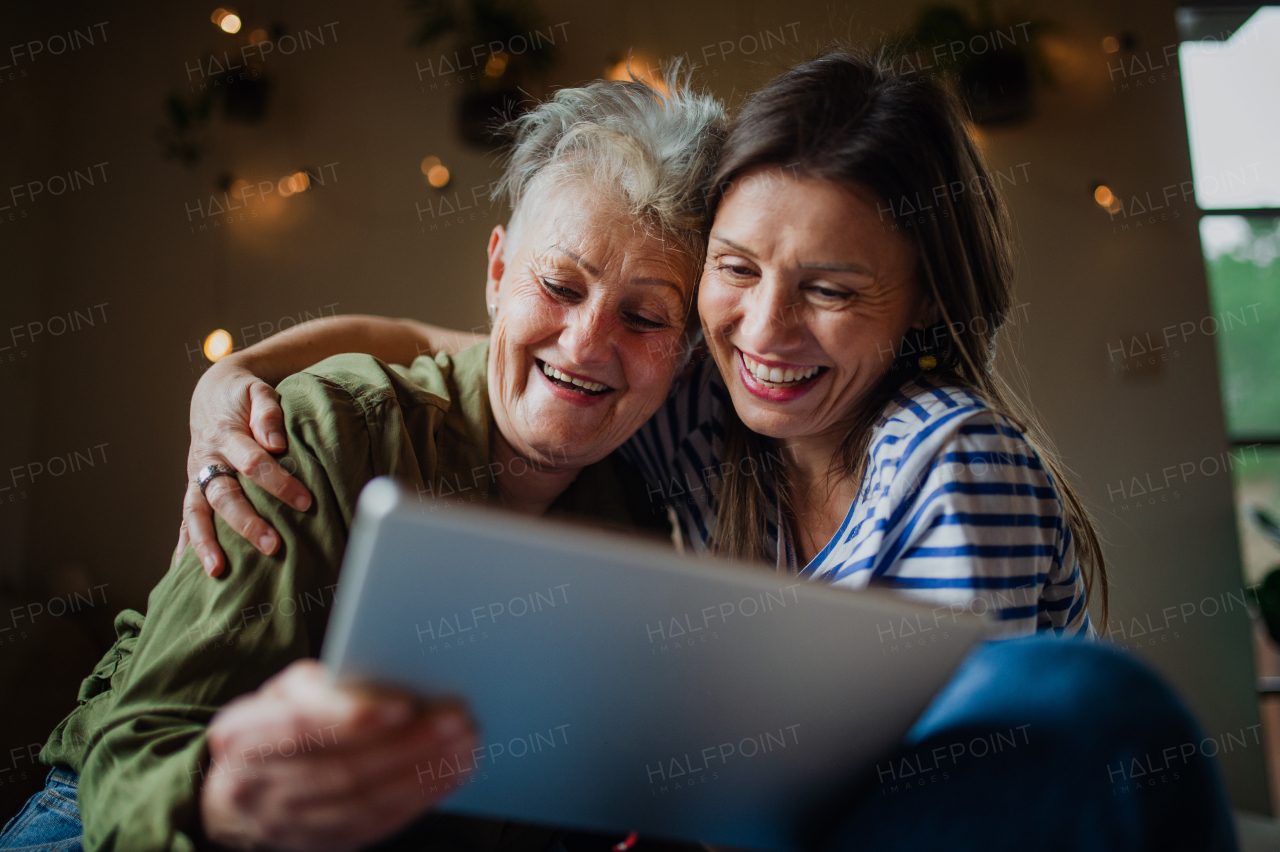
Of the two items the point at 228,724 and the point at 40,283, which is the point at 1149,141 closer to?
the point at 228,724

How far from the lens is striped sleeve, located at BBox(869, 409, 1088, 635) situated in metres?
0.95

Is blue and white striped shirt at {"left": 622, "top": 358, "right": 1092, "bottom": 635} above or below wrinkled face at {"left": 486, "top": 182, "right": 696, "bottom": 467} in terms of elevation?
below

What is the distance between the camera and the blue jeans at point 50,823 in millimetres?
1060

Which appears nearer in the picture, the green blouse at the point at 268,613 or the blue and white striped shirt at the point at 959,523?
the green blouse at the point at 268,613

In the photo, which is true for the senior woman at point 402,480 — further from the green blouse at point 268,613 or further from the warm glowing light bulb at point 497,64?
the warm glowing light bulb at point 497,64

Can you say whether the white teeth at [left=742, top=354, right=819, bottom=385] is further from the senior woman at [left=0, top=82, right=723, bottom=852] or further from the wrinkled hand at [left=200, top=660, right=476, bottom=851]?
the wrinkled hand at [left=200, top=660, right=476, bottom=851]

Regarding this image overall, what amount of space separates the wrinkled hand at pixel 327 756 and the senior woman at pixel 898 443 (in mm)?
377

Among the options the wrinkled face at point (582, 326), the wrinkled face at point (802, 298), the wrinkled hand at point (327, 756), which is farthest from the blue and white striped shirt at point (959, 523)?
the wrinkled hand at point (327, 756)

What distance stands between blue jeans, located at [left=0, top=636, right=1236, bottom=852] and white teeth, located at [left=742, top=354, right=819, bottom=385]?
53cm

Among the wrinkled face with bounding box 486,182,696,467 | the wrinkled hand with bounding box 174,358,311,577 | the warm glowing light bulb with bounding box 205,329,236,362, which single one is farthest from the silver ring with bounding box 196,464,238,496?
the warm glowing light bulb with bounding box 205,329,236,362

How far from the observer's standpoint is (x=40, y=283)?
278 centimetres

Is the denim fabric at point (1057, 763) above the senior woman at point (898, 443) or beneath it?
beneath

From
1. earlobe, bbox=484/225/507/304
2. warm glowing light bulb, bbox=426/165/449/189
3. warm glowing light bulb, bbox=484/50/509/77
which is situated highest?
warm glowing light bulb, bbox=484/50/509/77

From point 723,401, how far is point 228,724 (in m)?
1.06
